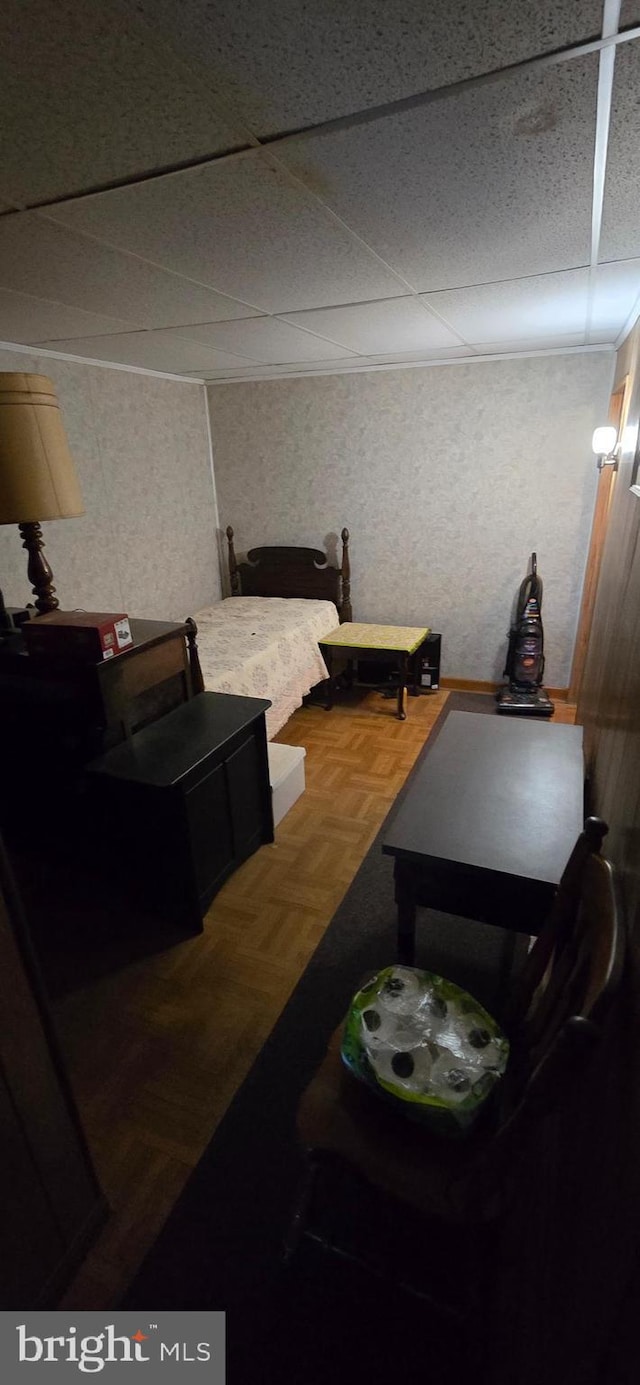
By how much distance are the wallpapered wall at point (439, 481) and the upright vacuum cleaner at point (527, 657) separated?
175mm

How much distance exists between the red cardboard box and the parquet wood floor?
1099mm

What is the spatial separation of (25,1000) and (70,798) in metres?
1.06

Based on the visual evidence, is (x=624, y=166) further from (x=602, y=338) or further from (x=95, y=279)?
(x=602, y=338)

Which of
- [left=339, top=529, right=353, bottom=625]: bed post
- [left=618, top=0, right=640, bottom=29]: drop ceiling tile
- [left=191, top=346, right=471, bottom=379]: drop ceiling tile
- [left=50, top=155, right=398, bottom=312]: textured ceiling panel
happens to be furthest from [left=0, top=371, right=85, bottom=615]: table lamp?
[left=339, top=529, right=353, bottom=625]: bed post

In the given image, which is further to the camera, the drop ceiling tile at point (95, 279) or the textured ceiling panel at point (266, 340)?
the textured ceiling panel at point (266, 340)

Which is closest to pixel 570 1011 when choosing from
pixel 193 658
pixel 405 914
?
pixel 405 914

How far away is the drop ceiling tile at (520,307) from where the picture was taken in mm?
2035

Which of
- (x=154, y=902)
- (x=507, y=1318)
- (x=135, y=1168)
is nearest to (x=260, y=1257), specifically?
(x=135, y=1168)

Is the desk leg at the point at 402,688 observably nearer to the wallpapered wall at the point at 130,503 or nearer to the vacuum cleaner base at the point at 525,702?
the vacuum cleaner base at the point at 525,702

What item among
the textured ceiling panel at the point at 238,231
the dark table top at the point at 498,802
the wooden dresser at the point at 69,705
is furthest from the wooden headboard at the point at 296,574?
the dark table top at the point at 498,802

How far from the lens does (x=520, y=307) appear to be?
237cm

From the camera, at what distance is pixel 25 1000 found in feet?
3.49

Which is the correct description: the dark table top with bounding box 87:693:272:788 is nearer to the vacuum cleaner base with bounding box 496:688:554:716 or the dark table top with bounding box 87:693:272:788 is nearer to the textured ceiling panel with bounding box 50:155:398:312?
the textured ceiling panel with bounding box 50:155:398:312

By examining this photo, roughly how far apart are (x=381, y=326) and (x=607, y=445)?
1391 millimetres
